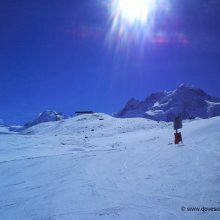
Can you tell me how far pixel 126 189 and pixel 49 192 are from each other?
3081 mm

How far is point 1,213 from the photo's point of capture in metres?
9.96

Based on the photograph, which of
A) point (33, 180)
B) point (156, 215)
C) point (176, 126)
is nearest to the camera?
point (156, 215)

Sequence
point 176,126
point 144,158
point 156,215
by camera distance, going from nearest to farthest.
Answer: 1. point 156,215
2. point 144,158
3. point 176,126

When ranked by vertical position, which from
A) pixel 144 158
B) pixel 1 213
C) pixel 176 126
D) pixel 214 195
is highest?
pixel 176 126

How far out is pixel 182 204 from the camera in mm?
8641

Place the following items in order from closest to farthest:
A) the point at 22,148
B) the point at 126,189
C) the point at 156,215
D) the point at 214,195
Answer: the point at 156,215
the point at 214,195
the point at 126,189
the point at 22,148

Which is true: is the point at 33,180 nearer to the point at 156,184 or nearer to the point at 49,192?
the point at 49,192

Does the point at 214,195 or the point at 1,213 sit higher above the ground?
the point at 214,195

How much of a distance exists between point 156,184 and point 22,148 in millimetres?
17599

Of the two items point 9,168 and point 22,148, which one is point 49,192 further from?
point 22,148

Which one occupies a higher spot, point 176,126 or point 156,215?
point 176,126

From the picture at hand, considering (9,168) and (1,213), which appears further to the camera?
(9,168)

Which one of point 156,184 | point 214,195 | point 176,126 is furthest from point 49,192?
point 176,126

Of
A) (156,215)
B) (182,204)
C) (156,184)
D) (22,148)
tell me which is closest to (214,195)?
(182,204)
